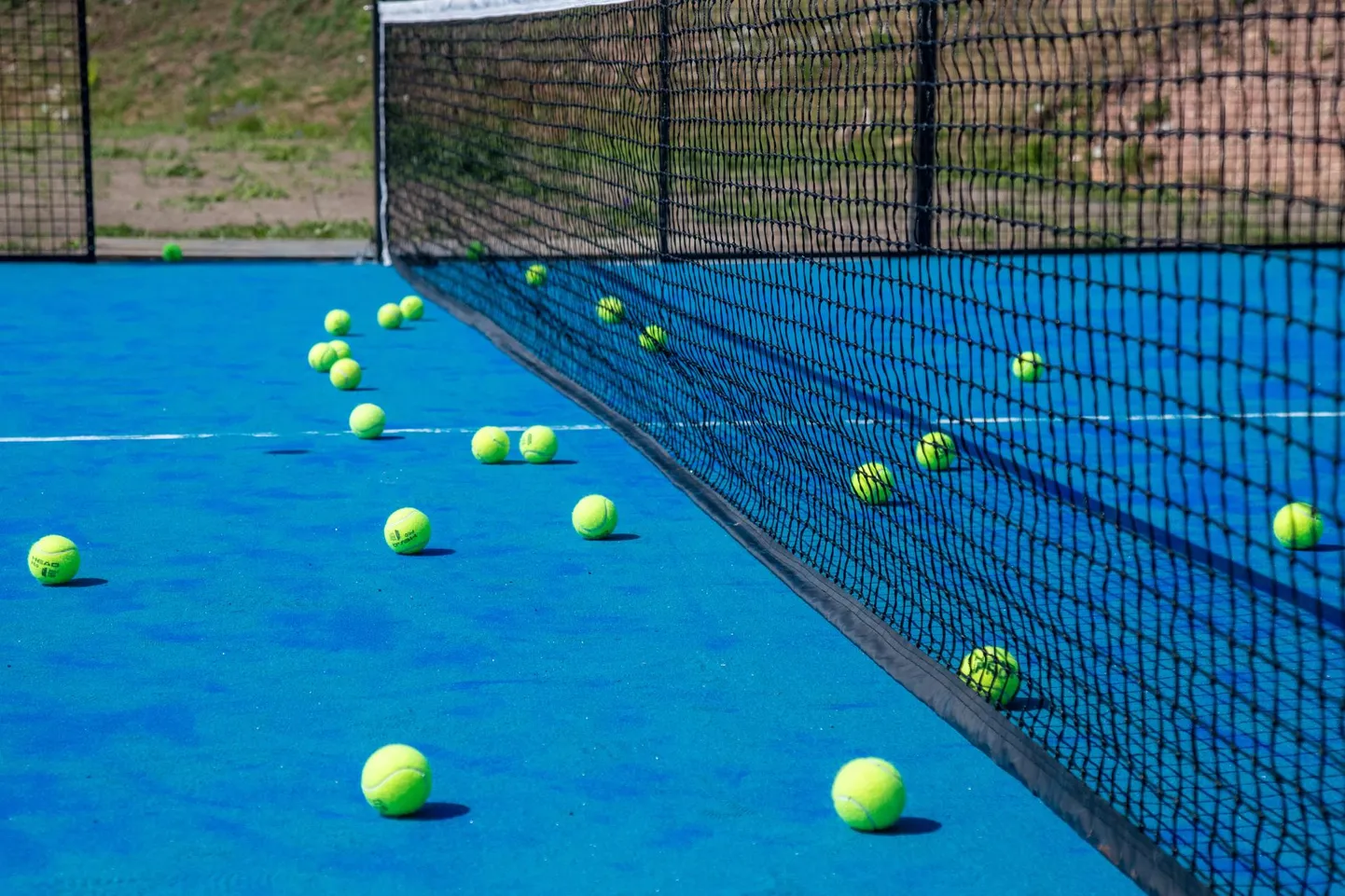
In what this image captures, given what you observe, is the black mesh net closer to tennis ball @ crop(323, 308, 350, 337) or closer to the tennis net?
the tennis net

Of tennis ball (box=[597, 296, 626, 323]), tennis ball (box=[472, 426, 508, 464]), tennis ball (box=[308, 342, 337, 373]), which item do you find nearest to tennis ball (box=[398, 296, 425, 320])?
tennis ball (box=[308, 342, 337, 373])

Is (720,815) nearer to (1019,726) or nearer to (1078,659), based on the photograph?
(1019,726)

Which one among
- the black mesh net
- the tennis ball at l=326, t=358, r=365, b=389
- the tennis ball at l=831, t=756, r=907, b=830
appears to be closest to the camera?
the tennis ball at l=831, t=756, r=907, b=830

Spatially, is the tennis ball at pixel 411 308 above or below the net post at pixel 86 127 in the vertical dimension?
below

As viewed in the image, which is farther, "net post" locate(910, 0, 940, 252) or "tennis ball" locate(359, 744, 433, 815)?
"net post" locate(910, 0, 940, 252)

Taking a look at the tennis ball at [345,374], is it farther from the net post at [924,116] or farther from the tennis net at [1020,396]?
the net post at [924,116]

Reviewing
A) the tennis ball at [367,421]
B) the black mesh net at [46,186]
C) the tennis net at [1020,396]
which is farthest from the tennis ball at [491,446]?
the black mesh net at [46,186]

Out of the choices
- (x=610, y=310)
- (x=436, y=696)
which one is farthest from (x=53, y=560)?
(x=610, y=310)

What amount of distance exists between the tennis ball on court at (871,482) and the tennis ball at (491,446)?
1531 millimetres

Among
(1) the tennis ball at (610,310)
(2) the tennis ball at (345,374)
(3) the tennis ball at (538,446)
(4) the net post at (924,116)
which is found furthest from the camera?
(1) the tennis ball at (610,310)

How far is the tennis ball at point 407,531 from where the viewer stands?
5.27m

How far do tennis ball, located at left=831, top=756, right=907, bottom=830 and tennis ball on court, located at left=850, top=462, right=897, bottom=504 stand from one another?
1.98 m

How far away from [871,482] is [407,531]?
1.54 meters

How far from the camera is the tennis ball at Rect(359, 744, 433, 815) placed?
11.0 ft
